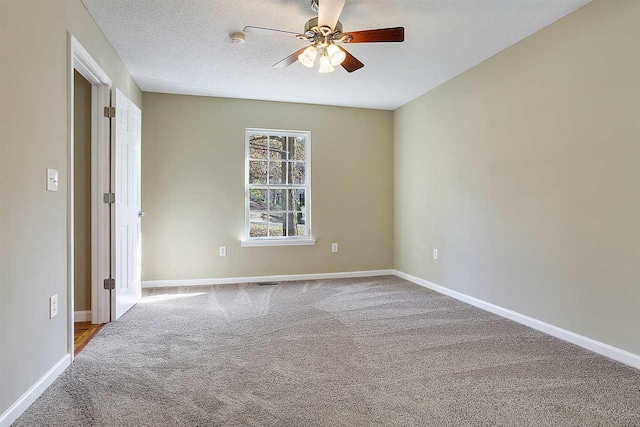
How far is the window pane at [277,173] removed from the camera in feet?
16.2

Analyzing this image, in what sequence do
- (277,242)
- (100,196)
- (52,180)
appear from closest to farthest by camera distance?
(52,180)
(100,196)
(277,242)

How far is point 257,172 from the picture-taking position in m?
→ 4.88

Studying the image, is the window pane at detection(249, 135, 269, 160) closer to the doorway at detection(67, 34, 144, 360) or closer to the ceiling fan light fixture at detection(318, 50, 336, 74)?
the doorway at detection(67, 34, 144, 360)

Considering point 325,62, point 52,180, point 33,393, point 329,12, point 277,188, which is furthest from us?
point 277,188

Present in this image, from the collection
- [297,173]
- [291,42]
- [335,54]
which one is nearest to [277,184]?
[297,173]

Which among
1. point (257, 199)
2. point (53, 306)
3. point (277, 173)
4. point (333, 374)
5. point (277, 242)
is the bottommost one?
Answer: point (333, 374)

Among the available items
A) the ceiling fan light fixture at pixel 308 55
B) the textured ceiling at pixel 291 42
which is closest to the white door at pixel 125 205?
the textured ceiling at pixel 291 42

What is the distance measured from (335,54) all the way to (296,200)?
9.05ft

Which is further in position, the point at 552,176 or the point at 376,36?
the point at 552,176

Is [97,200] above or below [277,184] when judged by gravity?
below

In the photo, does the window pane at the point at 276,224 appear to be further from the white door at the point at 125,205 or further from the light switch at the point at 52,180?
the light switch at the point at 52,180

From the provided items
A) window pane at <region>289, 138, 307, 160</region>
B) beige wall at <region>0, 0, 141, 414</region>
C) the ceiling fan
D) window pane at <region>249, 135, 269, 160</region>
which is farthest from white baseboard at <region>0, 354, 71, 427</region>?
window pane at <region>289, 138, 307, 160</region>

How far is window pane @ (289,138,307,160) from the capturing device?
5.04m

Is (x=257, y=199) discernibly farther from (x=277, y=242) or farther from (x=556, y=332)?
(x=556, y=332)
